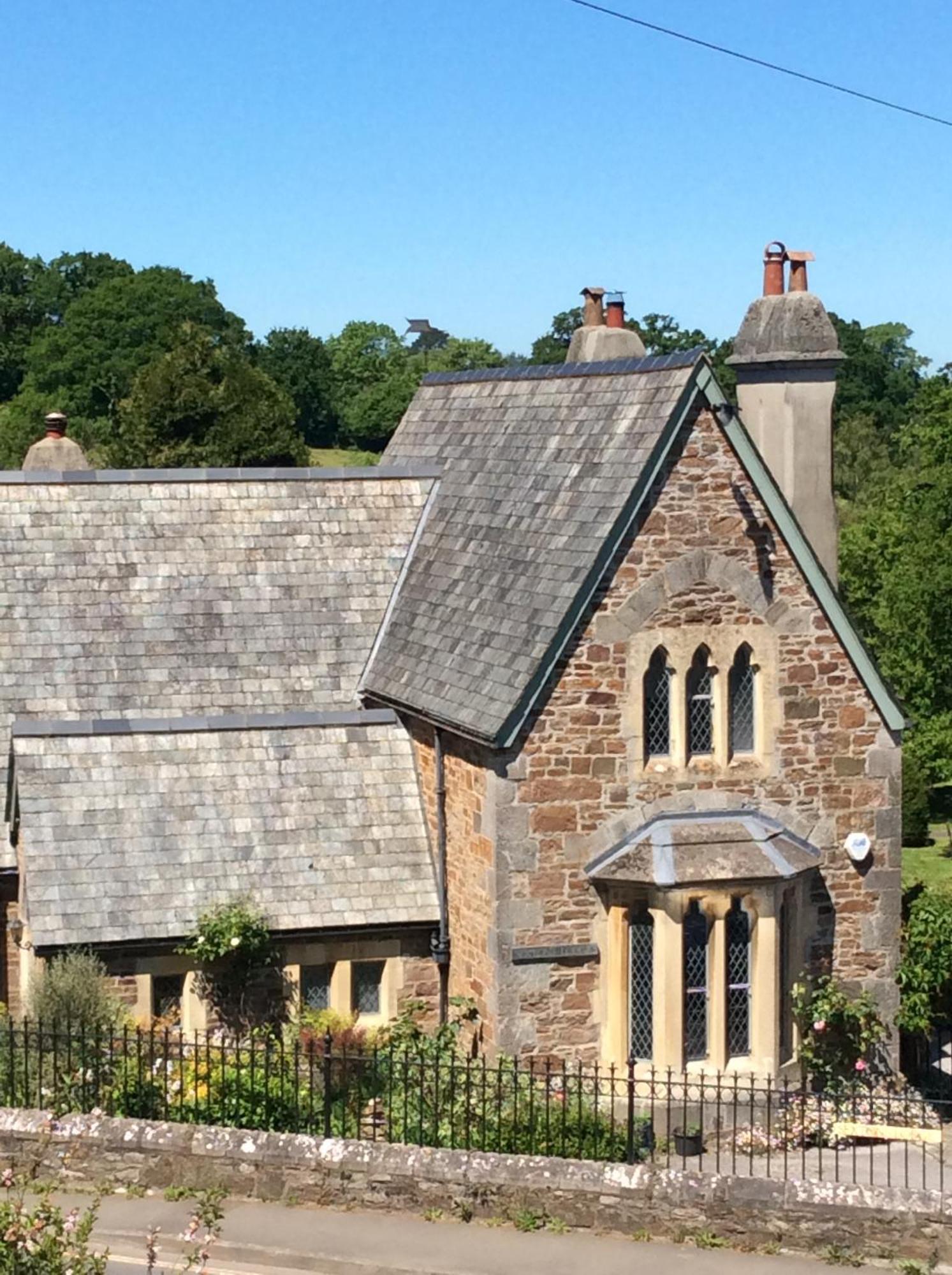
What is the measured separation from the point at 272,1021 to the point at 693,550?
22.9 ft

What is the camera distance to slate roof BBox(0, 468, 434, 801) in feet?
78.5

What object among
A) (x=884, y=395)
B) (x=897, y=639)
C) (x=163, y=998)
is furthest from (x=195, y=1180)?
(x=884, y=395)

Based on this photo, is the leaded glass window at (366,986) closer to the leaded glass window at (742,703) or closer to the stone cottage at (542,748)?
the stone cottage at (542,748)

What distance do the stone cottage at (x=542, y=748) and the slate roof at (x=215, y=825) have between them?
3 centimetres

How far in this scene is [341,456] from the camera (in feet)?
→ 344

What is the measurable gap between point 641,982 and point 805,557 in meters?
4.94

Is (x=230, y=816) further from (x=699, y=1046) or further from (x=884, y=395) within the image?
(x=884, y=395)

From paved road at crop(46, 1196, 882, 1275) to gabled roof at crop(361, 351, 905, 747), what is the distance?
215 inches

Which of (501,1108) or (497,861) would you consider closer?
(501,1108)

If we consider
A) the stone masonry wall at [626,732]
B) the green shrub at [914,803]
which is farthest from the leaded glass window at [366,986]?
the green shrub at [914,803]

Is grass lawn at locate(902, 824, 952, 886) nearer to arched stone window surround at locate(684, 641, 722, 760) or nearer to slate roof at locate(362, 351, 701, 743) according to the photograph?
slate roof at locate(362, 351, 701, 743)

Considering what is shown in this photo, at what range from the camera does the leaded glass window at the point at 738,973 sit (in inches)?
832

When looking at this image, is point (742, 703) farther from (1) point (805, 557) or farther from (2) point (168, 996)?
(2) point (168, 996)

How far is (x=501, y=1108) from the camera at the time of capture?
59.9ft
